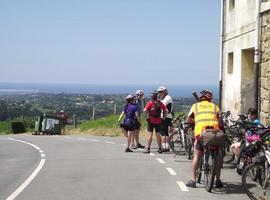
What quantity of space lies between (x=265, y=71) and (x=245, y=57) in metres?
3.01

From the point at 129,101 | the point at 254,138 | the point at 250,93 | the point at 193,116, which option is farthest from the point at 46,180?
the point at 250,93

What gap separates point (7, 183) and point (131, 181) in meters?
2.43

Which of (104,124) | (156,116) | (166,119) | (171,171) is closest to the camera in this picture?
(171,171)

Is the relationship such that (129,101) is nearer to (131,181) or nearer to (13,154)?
(13,154)

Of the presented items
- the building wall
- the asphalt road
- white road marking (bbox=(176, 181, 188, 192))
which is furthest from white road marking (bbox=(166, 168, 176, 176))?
the building wall

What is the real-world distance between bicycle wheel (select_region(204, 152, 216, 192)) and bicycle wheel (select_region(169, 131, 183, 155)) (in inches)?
199

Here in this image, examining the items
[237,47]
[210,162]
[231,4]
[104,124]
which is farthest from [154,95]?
[104,124]

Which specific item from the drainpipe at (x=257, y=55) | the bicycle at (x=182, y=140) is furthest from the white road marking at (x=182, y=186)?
the drainpipe at (x=257, y=55)

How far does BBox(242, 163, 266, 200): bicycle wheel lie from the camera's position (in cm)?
826

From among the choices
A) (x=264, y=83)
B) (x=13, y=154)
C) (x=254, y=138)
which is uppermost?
(x=264, y=83)

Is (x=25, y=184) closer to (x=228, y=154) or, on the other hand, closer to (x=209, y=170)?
(x=209, y=170)

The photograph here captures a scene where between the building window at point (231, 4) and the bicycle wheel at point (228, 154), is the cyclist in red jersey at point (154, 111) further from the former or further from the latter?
the building window at point (231, 4)

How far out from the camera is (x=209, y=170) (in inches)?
371

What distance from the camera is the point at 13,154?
16.3m
